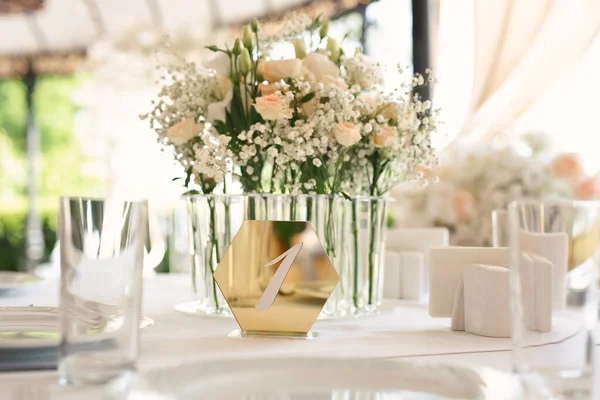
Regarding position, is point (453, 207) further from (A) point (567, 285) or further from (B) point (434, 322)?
(A) point (567, 285)

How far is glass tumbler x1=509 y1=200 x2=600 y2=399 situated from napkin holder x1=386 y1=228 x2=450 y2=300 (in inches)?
33.1

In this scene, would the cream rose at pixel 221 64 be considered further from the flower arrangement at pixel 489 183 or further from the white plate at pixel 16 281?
the flower arrangement at pixel 489 183

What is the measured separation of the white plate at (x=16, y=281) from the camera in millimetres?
1484

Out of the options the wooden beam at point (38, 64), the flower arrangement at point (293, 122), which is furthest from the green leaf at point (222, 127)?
the wooden beam at point (38, 64)

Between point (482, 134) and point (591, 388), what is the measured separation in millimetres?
Result: 1748

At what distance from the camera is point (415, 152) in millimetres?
1255

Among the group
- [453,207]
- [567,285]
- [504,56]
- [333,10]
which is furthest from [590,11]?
[333,10]

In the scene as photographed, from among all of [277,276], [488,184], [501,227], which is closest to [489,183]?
[488,184]

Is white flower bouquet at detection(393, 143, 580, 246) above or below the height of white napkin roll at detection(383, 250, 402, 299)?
above

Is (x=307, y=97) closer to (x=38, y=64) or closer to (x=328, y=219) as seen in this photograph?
(x=328, y=219)

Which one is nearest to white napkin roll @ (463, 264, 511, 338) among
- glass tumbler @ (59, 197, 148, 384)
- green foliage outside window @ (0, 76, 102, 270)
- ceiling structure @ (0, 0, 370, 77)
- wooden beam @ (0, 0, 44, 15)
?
glass tumbler @ (59, 197, 148, 384)

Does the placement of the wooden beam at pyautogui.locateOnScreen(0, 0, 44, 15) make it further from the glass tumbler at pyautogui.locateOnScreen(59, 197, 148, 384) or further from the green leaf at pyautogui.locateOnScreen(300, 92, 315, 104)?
the glass tumbler at pyautogui.locateOnScreen(59, 197, 148, 384)

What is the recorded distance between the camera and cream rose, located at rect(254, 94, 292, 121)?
3.47 feet

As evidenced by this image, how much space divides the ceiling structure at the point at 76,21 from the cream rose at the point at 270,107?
541 centimetres
